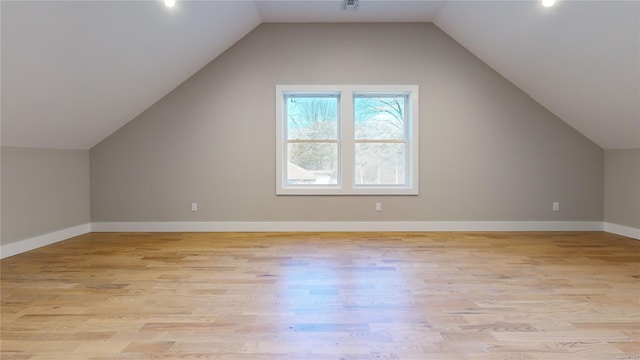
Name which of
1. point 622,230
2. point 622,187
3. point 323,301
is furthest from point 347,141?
point 622,230

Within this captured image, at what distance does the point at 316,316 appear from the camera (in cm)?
242

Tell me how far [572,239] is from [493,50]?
Answer: 8.69 ft

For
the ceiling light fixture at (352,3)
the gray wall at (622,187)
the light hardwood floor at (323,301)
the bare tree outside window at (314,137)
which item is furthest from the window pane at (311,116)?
the gray wall at (622,187)

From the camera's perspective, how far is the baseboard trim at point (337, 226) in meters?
5.35

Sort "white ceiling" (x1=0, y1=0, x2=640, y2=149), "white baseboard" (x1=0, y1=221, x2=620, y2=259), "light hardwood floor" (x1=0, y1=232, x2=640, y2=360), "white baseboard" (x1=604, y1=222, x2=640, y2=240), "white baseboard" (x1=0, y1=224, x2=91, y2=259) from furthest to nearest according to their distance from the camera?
"white baseboard" (x1=0, y1=221, x2=620, y2=259) → "white baseboard" (x1=604, y1=222, x2=640, y2=240) → "white baseboard" (x1=0, y1=224, x2=91, y2=259) → "white ceiling" (x1=0, y1=0, x2=640, y2=149) → "light hardwood floor" (x1=0, y1=232, x2=640, y2=360)

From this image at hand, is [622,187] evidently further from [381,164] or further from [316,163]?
[316,163]

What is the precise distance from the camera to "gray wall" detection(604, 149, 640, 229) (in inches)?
189

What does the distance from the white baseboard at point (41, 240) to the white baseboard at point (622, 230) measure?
24.2 ft

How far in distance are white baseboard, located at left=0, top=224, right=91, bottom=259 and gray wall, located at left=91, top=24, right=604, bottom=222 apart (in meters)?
0.33

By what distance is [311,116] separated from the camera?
5.57m

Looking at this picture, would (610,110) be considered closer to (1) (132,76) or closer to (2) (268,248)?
(2) (268,248)

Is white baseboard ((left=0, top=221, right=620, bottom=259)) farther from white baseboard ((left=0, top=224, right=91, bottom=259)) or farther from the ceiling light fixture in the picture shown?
the ceiling light fixture

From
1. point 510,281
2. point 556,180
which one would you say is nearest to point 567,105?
point 556,180

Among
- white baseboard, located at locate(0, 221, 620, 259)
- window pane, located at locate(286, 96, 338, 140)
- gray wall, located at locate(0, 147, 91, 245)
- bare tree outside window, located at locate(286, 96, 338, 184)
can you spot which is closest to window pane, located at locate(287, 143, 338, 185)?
bare tree outside window, located at locate(286, 96, 338, 184)
